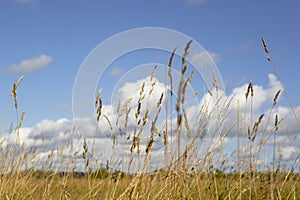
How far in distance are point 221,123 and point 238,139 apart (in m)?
0.17

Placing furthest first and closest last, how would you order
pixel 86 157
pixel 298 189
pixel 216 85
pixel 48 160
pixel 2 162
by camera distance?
pixel 298 189 < pixel 48 160 < pixel 2 162 < pixel 216 85 < pixel 86 157

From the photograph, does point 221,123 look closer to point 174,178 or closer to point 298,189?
point 174,178

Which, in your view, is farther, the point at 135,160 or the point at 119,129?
the point at 135,160

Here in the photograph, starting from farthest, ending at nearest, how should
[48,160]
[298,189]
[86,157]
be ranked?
[298,189]
[48,160]
[86,157]

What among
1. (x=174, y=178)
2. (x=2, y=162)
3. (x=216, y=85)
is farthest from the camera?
(x=2, y=162)

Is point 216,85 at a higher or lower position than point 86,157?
higher

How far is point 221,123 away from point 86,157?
99 cm

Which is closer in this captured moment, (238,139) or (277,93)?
(277,93)

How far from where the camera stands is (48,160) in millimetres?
3902

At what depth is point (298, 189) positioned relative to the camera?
5.46 metres

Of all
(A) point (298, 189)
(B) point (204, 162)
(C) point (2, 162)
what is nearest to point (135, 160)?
(B) point (204, 162)

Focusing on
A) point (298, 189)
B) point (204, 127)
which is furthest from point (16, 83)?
point (298, 189)

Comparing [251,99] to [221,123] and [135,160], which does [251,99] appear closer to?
[221,123]

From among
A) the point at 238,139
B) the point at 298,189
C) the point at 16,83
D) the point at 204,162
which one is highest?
the point at 16,83
